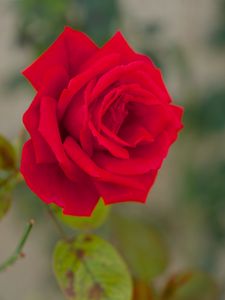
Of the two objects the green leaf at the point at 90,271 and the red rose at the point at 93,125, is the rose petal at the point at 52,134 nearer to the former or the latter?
the red rose at the point at 93,125

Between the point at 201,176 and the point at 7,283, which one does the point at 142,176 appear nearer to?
the point at 201,176

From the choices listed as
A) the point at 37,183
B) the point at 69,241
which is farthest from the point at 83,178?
the point at 69,241

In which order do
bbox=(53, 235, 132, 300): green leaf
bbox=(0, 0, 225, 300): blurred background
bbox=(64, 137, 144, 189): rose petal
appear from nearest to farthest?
1. bbox=(64, 137, 144, 189): rose petal
2. bbox=(53, 235, 132, 300): green leaf
3. bbox=(0, 0, 225, 300): blurred background

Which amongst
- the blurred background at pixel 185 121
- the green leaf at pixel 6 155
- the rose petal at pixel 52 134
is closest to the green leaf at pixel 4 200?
the green leaf at pixel 6 155

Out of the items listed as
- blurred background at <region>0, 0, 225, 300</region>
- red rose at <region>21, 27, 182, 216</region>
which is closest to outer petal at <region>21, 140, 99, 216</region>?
red rose at <region>21, 27, 182, 216</region>

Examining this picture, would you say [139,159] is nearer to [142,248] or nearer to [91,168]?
[91,168]

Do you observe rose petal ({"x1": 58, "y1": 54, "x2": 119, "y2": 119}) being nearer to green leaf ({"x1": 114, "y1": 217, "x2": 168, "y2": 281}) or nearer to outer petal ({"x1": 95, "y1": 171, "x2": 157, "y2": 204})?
outer petal ({"x1": 95, "y1": 171, "x2": 157, "y2": 204})

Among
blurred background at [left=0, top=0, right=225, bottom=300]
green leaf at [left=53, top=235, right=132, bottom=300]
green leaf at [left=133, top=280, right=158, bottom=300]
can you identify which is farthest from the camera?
blurred background at [left=0, top=0, right=225, bottom=300]
